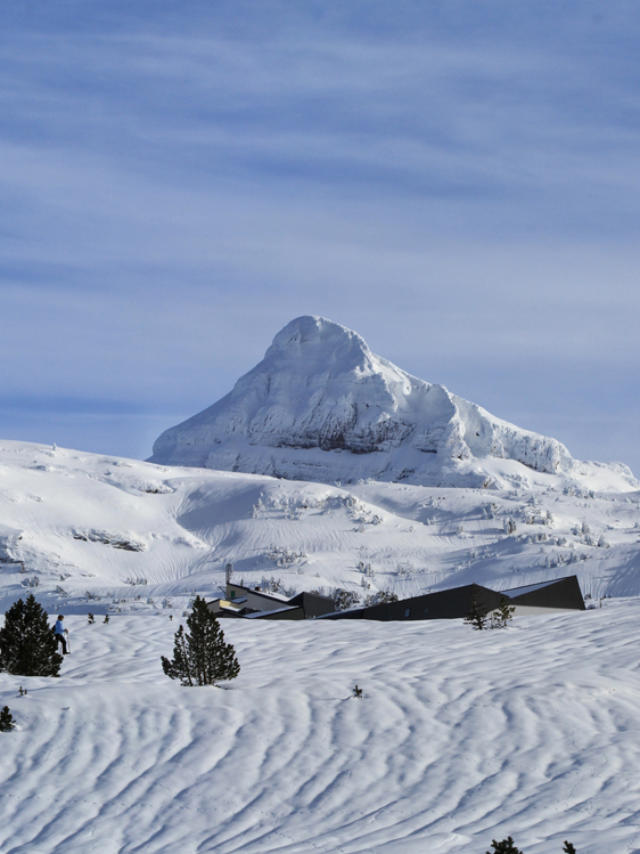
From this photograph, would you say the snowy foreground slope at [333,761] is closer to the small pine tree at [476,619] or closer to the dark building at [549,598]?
the small pine tree at [476,619]

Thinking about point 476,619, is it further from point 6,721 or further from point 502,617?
point 6,721

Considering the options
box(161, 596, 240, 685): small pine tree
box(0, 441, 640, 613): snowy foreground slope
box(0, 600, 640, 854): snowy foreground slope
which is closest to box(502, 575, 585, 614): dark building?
box(0, 600, 640, 854): snowy foreground slope

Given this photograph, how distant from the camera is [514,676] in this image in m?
24.1

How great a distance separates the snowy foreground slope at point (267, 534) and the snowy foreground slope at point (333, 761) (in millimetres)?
48296

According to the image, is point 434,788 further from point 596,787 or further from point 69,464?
point 69,464

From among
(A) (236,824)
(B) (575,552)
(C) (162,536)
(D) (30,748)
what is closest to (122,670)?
(D) (30,748)

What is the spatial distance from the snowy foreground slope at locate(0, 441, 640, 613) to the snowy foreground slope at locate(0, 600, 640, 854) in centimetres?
4830

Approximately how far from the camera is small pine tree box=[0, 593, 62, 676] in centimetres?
2498

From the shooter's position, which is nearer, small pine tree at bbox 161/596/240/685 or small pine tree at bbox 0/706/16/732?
small pine tree at bbox 0/706/16/732

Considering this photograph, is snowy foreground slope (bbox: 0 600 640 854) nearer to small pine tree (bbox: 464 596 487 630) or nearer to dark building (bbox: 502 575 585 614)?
small pine tree (bbox: 464 596 487 630)

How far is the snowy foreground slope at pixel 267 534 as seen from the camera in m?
90.0

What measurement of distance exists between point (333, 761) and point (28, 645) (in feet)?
30.5

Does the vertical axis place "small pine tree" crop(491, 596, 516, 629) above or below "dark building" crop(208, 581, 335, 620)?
below

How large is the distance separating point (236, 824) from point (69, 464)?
12386cm
